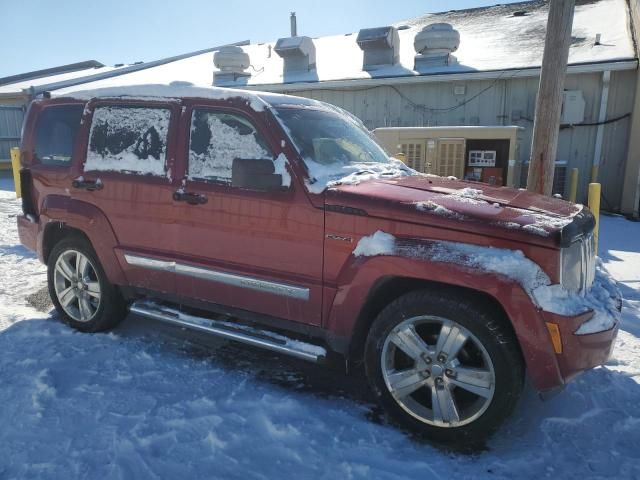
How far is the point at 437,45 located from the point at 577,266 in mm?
10617

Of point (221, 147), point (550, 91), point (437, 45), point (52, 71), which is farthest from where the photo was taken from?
point (52, 71)

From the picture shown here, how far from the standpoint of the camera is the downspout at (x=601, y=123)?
33.1 ft

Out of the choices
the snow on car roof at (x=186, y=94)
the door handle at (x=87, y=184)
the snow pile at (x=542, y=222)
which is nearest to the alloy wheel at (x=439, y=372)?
the snow pile at (x=542, y=222)

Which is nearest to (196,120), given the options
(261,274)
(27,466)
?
(261,274)

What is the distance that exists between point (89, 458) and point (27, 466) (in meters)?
0.29

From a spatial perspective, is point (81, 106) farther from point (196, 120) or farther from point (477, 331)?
point (477, 331)

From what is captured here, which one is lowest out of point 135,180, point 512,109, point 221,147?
point 135,180

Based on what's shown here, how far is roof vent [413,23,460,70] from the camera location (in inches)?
464

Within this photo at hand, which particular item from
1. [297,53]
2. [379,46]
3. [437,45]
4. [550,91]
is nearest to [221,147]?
[550,91]

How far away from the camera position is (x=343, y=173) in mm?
3234

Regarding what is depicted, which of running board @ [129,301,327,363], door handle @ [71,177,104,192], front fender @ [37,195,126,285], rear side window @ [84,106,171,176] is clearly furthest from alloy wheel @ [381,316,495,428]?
door handle @ [71,177,104,192]

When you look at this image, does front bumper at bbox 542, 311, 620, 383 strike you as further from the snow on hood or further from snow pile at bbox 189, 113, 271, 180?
snow pile at bbox 189, 113, 271, 180

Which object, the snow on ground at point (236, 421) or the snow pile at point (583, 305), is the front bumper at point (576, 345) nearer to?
the snow pile at point (583, 305)

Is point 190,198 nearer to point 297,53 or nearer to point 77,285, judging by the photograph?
point 77,285
